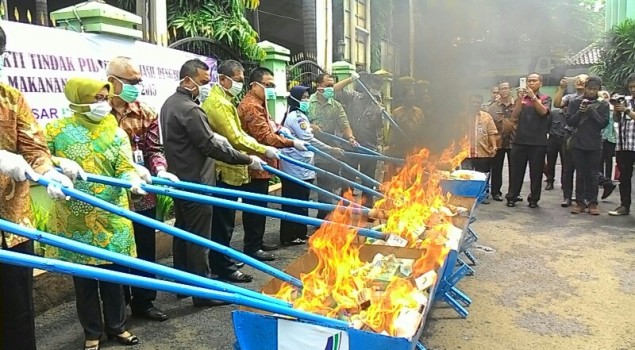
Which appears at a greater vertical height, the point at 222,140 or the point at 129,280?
the point at 222,140

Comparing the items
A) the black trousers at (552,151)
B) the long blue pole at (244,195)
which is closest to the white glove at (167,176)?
the long blue pole at (244,195)

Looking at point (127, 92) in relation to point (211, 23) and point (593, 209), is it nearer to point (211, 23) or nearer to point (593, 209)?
point (211, 23)

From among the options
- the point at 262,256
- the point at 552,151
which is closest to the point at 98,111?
the point at 262,256

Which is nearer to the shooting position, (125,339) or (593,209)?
(125,339)

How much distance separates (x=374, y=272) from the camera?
Result: 3.28m

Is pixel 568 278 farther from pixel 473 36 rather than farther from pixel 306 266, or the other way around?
pixel 473 36

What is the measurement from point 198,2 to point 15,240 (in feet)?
21.4

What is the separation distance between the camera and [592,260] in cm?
569

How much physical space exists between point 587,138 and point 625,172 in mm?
686

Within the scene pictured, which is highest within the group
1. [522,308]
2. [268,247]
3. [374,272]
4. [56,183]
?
[56,183]

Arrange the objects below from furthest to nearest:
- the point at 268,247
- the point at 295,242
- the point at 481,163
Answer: the point at 481,163 < the point at 295,242 < the point at 268,247

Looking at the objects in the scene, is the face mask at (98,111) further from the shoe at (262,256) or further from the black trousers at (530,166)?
the black trousers at (530,166)

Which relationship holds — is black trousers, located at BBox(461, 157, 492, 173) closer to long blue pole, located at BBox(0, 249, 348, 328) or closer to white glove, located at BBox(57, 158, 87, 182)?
white glove, located at BBox(57, 158, 87, 182)

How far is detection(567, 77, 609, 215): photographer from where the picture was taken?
7.53 m
